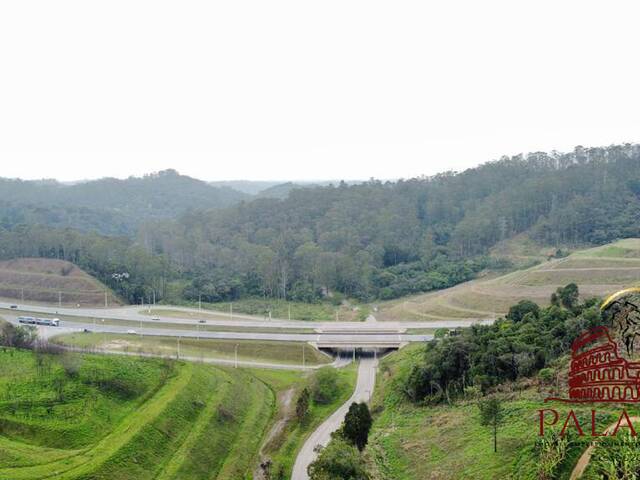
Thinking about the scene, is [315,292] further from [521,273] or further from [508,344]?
[508,344]

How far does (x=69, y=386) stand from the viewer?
126 feet

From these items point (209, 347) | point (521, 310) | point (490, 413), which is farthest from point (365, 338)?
point (490, 413)

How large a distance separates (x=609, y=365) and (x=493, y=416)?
303 inches

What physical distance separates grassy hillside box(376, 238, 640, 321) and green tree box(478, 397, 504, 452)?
37.2m

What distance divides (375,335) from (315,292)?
29595mm

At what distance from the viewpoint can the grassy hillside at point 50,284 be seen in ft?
269

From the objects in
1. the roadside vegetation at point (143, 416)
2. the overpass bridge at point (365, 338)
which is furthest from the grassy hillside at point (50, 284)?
the overpass bridge at point (365, 338)

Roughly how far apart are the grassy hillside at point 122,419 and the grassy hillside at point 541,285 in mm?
29928

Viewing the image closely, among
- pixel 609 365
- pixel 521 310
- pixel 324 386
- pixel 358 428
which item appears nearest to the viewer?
pixel 609 365

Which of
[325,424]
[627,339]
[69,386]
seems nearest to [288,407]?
[325,424]

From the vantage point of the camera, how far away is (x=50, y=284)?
85.2m

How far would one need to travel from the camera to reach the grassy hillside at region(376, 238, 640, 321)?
65.4 metres

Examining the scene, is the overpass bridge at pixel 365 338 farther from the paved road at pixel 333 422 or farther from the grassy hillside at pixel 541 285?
the grassy hillside at pixel 541 285

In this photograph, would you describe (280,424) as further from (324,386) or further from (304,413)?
(324,386)
